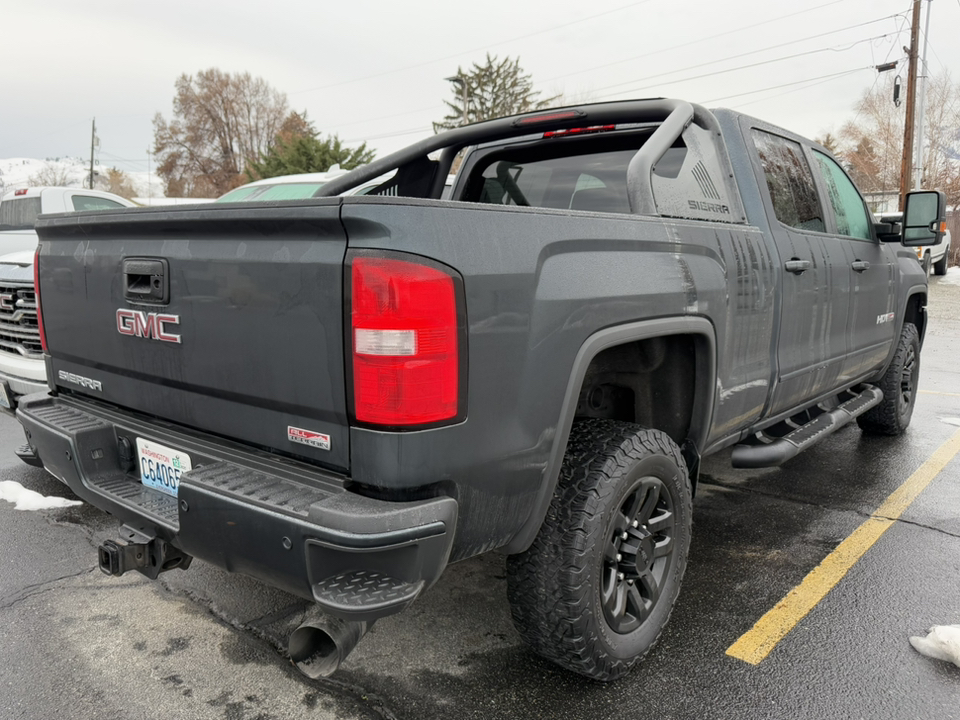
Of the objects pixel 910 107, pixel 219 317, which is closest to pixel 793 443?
pixel 219 317

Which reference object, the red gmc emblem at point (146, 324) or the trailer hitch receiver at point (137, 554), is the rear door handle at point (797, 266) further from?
the trailer hitch receiver at point (137, 554)

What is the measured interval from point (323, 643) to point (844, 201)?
3852 millimetres

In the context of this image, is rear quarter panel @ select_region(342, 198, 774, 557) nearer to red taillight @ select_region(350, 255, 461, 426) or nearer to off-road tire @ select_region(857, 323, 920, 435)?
red taillight @ select_region(350, 255, 461, 426)

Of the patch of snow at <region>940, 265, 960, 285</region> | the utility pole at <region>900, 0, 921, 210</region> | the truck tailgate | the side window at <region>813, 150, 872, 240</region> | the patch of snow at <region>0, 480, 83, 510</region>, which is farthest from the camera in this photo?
the utility pole at <region>900, 0, 921, 210</region>

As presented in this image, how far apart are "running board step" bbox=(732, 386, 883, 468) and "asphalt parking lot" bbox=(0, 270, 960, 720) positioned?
50 cm

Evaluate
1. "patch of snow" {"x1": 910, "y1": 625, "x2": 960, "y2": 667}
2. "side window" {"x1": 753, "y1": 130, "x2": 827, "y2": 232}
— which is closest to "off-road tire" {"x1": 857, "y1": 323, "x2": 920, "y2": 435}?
"side window" {"x1": 753, "y1": 130, "x2": 827, "y2": 232}

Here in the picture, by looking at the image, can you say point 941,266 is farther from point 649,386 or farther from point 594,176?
point 649,386

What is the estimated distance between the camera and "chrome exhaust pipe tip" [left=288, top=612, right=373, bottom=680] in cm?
188

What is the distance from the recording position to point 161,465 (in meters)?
2.29

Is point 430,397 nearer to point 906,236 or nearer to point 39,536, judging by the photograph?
point 39,536

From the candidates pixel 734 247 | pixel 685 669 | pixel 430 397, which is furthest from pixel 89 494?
pixel 734 247

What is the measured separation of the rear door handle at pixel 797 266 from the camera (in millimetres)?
3220

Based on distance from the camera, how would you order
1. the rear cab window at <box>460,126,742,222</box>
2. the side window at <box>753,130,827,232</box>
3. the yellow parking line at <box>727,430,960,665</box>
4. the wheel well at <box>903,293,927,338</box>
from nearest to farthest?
the yellow parking line at <box>727,430,960,665</box>
the rear cab window at <box>460,126,742,222</box>
the side window at <box>753,130,827,232</box>
the wheel well at <box>903,293,927,338</box>

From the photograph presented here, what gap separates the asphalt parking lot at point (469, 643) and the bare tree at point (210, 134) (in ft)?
195
